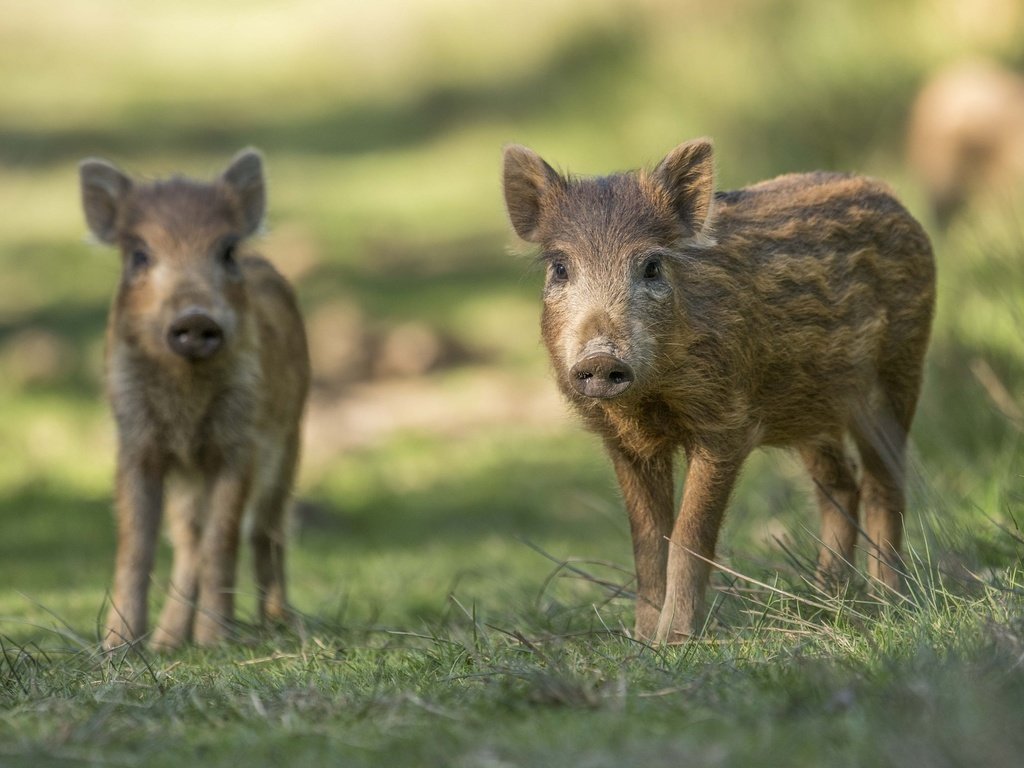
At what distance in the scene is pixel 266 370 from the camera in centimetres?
768

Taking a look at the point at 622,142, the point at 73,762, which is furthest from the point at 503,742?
the point at 622,142

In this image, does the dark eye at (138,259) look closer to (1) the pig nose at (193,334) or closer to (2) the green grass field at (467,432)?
(1) the pig nose at (193,334)

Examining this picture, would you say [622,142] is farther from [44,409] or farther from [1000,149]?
[44,409]

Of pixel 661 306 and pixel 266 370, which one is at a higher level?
pixel 661 306

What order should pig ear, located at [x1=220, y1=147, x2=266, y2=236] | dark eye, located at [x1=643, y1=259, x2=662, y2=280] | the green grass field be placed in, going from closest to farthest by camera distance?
1. the green grass field
2. dark eye, located at [x1=643, y1=259, x2=662, y2=280]
3. pig ear, located at [x1=220, y1=147, x2=266, y2=236]

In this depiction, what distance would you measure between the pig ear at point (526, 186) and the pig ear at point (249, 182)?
2205 mm

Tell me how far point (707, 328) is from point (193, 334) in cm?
244

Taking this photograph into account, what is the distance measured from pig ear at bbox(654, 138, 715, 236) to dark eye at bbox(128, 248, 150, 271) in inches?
108

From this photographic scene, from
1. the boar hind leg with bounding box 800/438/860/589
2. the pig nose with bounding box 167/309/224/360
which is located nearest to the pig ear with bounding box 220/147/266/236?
the pig nose with bounding box 167/309/224/360

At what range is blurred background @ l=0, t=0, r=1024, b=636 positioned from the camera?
8203 mm

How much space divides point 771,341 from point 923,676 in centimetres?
207

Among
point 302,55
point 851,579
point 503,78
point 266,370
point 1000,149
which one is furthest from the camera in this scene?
point 302,55

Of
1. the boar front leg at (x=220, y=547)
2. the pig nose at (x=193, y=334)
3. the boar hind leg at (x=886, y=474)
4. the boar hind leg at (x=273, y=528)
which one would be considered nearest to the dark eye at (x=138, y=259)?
the pig nose at (x=193, y=334)

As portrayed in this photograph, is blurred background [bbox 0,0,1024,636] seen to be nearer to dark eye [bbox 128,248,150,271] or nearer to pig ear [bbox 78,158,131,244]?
dark eye [bbox 128,248,150,271]
